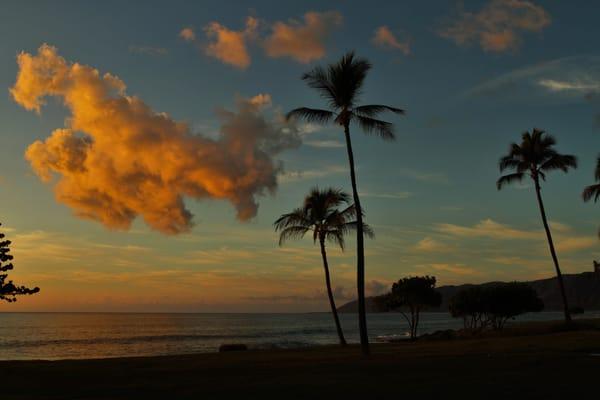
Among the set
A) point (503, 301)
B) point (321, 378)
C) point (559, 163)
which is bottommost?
point (321, 378)

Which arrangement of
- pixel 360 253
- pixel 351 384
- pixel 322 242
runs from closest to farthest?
pixel 351 384, pixel 360 253, pixel 322 242

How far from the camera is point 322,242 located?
41.6 meters

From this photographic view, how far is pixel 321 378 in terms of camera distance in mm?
18125

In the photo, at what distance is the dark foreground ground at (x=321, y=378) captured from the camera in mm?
15242

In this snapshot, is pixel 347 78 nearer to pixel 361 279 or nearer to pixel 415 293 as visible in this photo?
pixel 361 279

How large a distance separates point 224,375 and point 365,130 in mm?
13313

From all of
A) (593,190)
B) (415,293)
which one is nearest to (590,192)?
(593,190)

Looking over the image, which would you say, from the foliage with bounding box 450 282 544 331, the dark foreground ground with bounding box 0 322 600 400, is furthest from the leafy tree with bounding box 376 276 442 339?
the dark foreground ground with bounding box 0 322 600 400

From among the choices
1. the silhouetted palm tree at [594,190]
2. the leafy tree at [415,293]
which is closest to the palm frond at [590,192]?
the silhouetted palm tree at [594,190]

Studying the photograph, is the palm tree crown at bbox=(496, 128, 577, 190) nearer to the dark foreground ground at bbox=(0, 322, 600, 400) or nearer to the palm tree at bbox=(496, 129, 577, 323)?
the palm tree at bbox=(496, 129, 577, 323)

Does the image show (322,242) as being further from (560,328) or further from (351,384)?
(351,384)

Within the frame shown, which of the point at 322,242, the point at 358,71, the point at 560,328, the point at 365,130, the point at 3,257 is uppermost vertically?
the point at 358,71

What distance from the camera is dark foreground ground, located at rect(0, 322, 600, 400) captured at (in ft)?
50.0

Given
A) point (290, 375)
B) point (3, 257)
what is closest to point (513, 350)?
point (290, 375)
